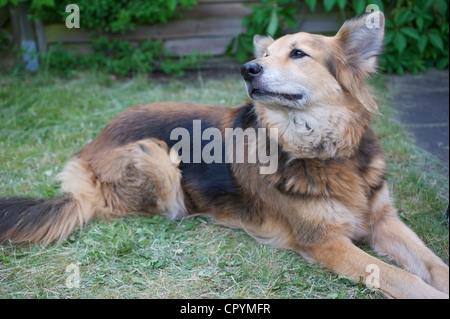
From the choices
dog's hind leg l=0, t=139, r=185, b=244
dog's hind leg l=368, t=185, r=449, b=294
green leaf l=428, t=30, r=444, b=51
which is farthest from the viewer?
green leaf l=428, t=30, r=444, b=51

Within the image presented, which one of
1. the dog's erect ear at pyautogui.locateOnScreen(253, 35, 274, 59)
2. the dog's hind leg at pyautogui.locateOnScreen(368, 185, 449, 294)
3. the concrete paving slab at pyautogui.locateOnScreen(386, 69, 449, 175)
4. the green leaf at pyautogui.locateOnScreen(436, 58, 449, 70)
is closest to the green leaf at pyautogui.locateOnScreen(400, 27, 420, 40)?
the concrete paving slab at pyautogui.locateOnScreen(386, 69, 449, 175)

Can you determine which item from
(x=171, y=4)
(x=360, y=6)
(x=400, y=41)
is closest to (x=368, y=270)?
(x=360, y=6)

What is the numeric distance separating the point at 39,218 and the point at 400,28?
525 centimetres

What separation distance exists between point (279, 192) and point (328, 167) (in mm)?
365

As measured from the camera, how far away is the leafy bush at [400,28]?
231 inches

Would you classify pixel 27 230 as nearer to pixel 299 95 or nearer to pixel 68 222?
pixel 68 222

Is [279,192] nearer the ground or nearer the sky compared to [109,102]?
nearer the sky

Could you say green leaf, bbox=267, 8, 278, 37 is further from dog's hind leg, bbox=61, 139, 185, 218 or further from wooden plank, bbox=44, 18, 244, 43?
dog's hind leg, bbox=61, 139, 185, 218

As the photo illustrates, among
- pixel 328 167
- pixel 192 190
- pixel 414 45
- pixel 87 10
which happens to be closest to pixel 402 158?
pixel 328 167

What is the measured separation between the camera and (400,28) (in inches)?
237

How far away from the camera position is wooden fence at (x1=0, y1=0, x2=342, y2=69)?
6.83m

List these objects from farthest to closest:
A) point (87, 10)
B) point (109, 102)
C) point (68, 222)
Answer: point (87, 10), point (109, 102), point (68, 222)

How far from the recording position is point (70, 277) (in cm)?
274

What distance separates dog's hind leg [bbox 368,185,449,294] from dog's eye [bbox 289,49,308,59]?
107 cm
